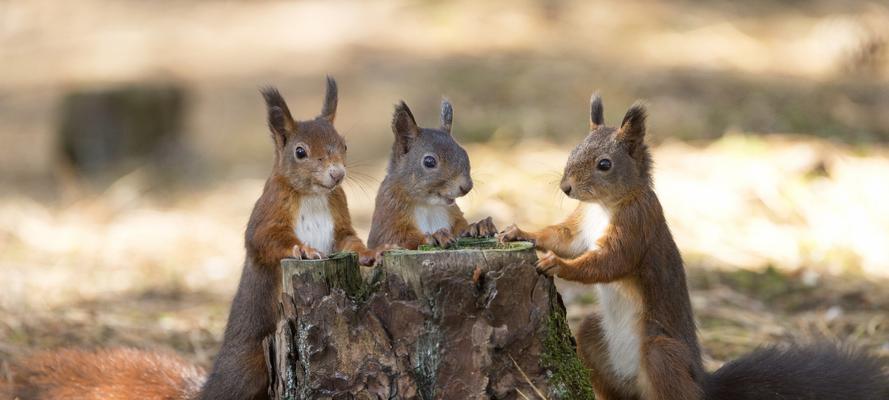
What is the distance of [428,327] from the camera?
8.74ft

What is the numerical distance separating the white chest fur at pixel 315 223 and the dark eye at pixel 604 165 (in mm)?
842

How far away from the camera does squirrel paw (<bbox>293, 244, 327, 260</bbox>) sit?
2840 millimetres

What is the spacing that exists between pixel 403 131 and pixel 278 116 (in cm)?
44

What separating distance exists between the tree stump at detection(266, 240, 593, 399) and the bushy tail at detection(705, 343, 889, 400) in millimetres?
702

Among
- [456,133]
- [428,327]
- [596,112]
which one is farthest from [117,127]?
[428,327]

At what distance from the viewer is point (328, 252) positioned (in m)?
3.23

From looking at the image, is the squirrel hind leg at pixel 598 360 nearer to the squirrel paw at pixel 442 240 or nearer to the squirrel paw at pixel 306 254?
the squirrel paw at pixel 442 240

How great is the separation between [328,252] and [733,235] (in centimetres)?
320

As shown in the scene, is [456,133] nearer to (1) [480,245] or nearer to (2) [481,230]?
(2) [481,230]

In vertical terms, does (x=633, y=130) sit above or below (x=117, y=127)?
below

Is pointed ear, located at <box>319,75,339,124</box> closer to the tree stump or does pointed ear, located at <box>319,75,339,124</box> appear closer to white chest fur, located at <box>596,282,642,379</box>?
the tree stump

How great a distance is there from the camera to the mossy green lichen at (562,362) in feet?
8.93

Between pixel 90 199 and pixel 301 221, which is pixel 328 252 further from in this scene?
pixel 90 199

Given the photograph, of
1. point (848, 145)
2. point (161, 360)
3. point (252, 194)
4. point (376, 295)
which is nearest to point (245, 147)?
point (252, 194)
